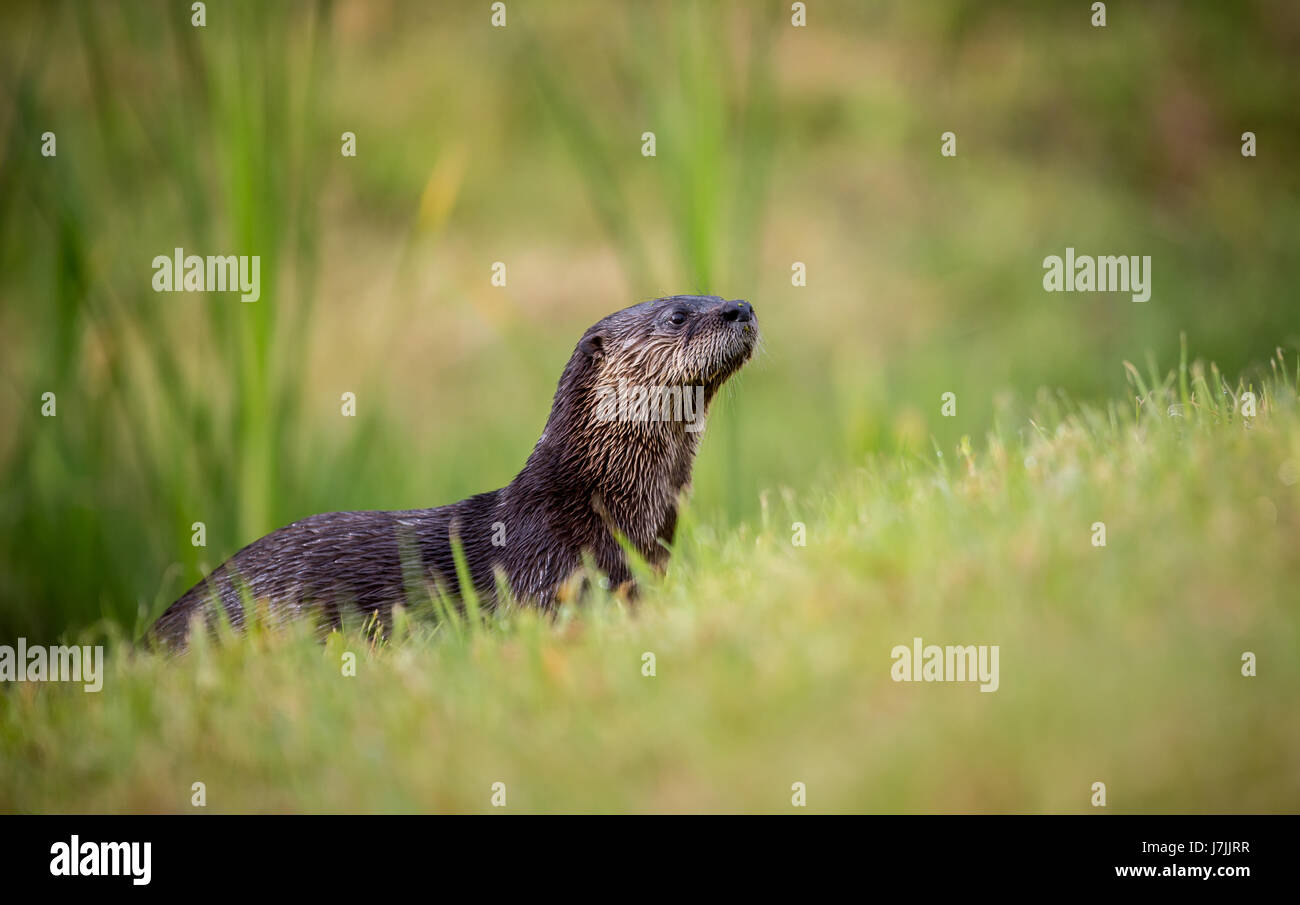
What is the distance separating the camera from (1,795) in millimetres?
2684

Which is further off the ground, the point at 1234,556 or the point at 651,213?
the point at 651,213

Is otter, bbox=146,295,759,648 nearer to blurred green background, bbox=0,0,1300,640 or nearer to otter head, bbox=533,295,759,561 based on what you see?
otter head, bbox=533,295,759,561

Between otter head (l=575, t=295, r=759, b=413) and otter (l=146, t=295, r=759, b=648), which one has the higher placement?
otter head (l=575, t=295, r=759, b=413)

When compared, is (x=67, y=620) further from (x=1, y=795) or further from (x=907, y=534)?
(x=907, y=534)

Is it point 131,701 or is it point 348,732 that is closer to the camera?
point 348,732

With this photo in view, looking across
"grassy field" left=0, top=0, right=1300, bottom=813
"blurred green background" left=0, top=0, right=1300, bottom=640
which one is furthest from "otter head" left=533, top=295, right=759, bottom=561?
"blurred green background" left=0, top=0, right=1300, bottom=640

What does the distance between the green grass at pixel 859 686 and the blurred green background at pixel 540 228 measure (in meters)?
1.88

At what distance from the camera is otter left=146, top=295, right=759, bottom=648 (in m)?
3.90

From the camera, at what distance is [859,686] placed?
2.14 meters

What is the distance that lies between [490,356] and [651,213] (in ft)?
6.00

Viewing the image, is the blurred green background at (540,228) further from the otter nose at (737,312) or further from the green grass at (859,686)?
the green grass at (859,686)

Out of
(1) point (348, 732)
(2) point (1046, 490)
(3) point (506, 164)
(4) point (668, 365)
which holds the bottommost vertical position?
(1) point (348, 732)

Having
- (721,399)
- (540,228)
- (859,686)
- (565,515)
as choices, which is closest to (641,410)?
(565,515)
